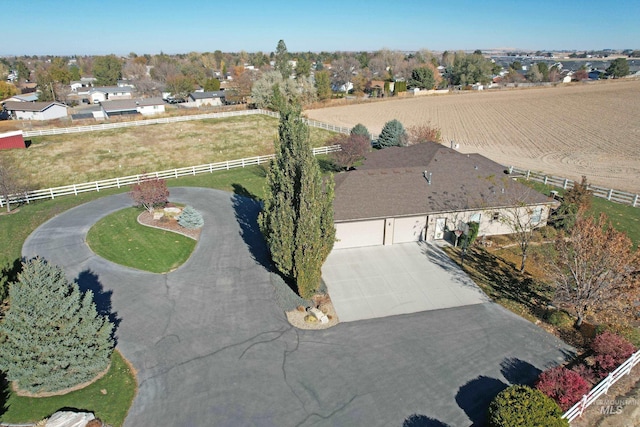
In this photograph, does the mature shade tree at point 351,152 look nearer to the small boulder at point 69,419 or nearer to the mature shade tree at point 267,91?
the small boulder at point 69,419

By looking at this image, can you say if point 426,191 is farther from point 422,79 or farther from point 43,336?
point 422,79

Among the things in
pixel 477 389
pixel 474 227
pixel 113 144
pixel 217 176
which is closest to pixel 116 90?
pixel 113 144

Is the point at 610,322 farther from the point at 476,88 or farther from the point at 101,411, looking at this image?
the point at 476,88

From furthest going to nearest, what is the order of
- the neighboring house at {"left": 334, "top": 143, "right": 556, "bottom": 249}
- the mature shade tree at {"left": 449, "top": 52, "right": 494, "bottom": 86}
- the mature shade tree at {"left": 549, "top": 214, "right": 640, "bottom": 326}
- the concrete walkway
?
the mature shade tree at {"left": 449, "top": 52, "right": 494, "bottom": 86}, the neighboring house at {"left": 334, "top": 143, "right": 556, "bottom": 249}, the concrete walkway, the mature shade tree at {"left": 549, "top": 214, "right": 640, "bottom": 326}

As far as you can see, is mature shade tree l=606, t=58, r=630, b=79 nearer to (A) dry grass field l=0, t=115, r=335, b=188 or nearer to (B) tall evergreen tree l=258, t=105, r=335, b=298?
(A) dry grass field l=0, t=115, r=335, b=188

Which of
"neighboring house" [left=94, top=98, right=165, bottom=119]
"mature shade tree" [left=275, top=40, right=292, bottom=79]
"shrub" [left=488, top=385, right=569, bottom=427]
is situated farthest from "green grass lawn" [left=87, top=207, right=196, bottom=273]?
"mature shade tree" [left=275, top=40, right=292, bottom=79]

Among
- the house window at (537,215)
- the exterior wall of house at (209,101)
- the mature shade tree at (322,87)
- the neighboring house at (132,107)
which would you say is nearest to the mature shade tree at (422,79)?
the mature shade tree at (322,87)

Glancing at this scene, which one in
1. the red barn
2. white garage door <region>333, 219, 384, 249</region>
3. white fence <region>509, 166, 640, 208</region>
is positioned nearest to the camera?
white garage door <region>333, 219, 384, 249</region>
